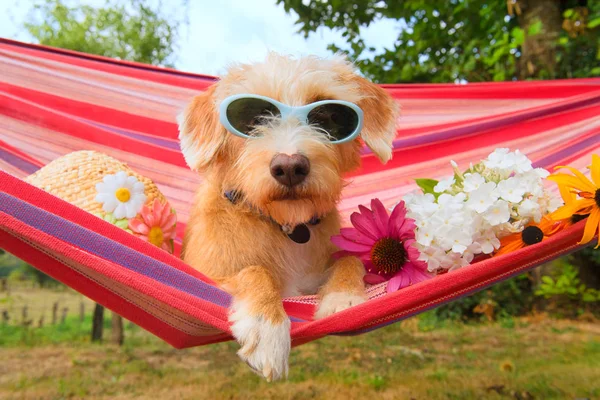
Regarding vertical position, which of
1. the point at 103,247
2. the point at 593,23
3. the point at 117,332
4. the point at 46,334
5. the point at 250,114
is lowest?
the point at 46,334

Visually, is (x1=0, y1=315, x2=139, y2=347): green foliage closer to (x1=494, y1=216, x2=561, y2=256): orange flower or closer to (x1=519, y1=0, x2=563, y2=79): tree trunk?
(x1=494, y1=216, x2=561, y2=256): orange flower

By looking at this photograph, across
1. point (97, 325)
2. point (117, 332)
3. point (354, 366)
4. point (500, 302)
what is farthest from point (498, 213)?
point (97, 325)

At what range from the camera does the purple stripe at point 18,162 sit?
3.02 metres

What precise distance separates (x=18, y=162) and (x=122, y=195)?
3.81ft

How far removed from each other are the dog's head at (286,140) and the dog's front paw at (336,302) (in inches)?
13.4

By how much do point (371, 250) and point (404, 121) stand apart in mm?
1882

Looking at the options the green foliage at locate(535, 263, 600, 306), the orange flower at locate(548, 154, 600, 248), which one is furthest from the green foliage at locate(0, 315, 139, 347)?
the orange flower at locate(548, 154, 600, 248)

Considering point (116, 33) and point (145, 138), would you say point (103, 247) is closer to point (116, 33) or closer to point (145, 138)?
point (145, 138)

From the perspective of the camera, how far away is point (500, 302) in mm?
6535

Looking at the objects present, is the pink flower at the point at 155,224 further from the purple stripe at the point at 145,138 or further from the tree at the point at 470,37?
the tree at the point at 470,37

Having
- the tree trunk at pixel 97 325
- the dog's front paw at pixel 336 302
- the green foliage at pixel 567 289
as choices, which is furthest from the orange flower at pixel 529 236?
the tree trunk at pixel 97 325

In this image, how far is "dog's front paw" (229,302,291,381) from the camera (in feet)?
5.46

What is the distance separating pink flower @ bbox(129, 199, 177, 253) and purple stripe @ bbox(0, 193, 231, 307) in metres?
0.66

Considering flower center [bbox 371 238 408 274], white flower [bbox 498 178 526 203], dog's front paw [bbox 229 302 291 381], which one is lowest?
dog's front paw [bbox 229 302 291 381]
